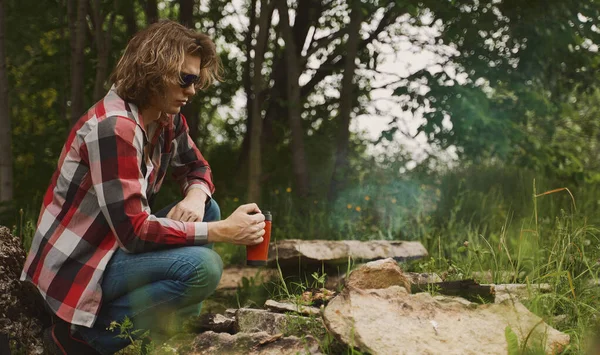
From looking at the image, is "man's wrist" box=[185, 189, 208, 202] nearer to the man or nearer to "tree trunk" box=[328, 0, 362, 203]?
the man

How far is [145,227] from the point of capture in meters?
2.67

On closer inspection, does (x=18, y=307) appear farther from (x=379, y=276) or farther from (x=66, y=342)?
(x=379, y=276)

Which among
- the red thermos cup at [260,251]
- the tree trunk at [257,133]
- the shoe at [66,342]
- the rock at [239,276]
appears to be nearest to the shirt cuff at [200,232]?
the red thermos cup at [260,251]

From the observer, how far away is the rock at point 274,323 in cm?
288

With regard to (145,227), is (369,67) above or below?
above

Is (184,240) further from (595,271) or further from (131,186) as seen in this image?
(595,271)

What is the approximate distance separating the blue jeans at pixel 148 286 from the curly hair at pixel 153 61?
66 centimetres

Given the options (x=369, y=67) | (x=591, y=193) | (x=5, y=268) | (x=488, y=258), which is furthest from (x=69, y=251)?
(x=591, y=193)

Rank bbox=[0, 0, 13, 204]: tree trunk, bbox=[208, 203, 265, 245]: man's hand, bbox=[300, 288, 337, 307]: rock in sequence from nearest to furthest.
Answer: bbox=[208, 203, 265, 245]: man's hand, bbox=[300, 288, 337, 307]: rock, bbox=[0, 0, 13, 204]: tree trunk

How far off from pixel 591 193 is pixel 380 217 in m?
2.07

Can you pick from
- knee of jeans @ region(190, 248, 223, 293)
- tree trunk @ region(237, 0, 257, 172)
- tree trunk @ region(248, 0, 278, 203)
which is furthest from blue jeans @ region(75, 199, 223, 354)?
tree trunk @ region(237, 0, 257, 172)

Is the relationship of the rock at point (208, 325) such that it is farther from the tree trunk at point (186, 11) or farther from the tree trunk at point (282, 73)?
the tree trunk at point (282, 73)

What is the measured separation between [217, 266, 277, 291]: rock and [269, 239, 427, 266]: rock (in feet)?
0.43

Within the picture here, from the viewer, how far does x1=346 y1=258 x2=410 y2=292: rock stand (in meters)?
3.17
